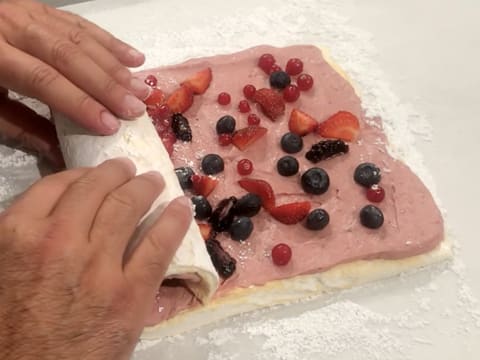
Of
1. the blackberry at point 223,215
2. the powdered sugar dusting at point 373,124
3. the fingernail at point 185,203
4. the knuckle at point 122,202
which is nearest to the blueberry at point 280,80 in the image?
the powdered sugar dusting at point 373,124

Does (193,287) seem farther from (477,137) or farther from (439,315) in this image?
(477,137)

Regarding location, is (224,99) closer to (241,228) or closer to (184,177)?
(184,177)

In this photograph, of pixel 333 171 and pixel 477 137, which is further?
pixel 477 137

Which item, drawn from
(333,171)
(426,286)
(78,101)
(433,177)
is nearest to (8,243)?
(78,101)

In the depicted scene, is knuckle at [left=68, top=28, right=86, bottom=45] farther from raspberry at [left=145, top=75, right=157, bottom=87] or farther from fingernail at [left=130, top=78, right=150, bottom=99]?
raspberry at [left=145, top=75, right=157, bottom=87]

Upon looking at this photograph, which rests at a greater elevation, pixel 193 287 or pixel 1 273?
pixel 1 273
